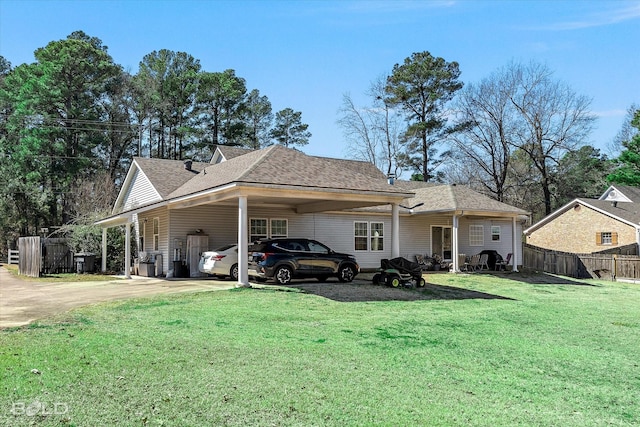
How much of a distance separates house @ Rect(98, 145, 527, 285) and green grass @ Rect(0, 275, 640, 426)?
17.9 ft

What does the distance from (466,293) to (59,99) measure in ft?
116

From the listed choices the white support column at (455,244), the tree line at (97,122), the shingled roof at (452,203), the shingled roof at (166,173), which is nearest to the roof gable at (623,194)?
the shingled roof at (452,203)

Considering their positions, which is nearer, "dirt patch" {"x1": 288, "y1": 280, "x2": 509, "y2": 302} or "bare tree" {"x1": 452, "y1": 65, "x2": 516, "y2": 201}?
"dirt patch" {"x1": 288, "y1": 280, "x2": 509, "y2": 302}

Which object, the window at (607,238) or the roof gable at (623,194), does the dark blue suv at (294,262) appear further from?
the roof gable at (623,194)

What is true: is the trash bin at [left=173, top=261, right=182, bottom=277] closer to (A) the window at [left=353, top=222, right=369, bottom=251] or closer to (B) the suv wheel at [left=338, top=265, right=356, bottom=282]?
(B) the suv wheel at [left=338, top=265, right=356, bottom=282]

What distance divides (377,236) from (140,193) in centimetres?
1139

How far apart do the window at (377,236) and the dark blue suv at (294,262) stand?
25.7 feet

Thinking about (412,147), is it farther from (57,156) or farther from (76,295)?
(76,295)

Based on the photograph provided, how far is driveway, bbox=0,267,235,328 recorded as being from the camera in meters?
10.4

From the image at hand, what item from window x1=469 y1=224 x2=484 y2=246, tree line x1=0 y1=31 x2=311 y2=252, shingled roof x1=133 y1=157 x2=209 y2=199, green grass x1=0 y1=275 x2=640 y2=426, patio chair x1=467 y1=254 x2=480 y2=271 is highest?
tree line x1=0 y1=31 x2=311 y2=252

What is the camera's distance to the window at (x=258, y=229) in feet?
71.4

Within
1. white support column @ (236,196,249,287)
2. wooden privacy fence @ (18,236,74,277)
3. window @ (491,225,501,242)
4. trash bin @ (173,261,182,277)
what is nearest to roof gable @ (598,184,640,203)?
window @ (491,225,501,242)

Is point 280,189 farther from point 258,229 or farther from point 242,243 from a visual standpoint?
point 258,229

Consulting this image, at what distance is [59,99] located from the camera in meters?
39.7
